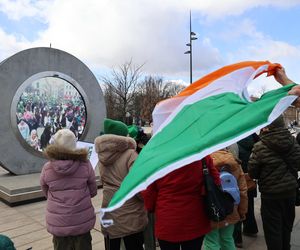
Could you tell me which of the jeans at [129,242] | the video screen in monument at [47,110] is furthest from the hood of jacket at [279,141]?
the video screen in monument at [47,110]

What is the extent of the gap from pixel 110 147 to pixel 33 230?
114 inches

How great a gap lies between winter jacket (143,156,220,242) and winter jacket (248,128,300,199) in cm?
133

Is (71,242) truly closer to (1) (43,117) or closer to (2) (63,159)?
(2) (63,159)

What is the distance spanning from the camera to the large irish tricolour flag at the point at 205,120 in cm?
172

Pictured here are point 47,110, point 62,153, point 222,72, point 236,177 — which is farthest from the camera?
point 47,110

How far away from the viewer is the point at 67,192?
3.03 meters

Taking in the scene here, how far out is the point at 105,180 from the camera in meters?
3.27

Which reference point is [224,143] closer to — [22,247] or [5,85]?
[22,247]

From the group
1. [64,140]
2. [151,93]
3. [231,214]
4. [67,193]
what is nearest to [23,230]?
[67,193]

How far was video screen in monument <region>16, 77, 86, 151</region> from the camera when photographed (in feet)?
27.2

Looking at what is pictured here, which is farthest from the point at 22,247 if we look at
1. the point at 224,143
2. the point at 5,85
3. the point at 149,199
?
the point at 5,85

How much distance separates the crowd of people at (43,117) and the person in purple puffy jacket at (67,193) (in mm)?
5619

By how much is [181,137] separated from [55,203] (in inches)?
66.3

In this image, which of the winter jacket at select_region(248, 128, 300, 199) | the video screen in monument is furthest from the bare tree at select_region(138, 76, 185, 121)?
the winter jacket at select_region(248, 128, 300, 199)
